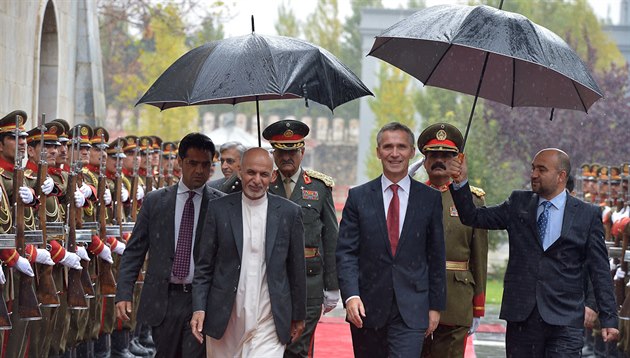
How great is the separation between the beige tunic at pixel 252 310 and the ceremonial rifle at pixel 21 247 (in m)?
2.72

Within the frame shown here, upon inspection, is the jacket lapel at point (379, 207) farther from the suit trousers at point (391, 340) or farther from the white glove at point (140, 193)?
the white glove at point (140, 193)

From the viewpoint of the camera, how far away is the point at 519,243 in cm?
817

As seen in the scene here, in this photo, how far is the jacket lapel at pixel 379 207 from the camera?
7734 mm

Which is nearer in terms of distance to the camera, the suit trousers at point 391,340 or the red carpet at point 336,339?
the suit trousers at point 391,340

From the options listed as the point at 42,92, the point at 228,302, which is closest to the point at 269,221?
the point at 228,302

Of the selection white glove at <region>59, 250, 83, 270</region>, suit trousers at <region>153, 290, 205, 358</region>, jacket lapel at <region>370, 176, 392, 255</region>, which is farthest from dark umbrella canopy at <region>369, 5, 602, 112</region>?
white glove at <region>59, 250, 83, 270</region>

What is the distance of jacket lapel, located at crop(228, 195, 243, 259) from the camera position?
752 cm

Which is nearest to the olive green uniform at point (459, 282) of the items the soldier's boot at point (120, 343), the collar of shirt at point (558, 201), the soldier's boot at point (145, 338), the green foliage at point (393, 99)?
the collar of shirt at point (558, 201)

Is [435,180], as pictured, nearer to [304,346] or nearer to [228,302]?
[304,346]

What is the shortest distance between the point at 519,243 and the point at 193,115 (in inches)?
1669

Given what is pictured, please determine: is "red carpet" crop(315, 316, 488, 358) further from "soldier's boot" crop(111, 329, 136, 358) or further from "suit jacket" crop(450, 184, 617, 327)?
"suit jacket" crop(450, 184, 617, 327)

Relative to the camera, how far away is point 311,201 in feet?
30.3

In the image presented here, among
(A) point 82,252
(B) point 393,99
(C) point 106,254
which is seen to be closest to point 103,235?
(C) point 106,254

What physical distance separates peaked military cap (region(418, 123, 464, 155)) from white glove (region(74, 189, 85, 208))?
3.64 m
